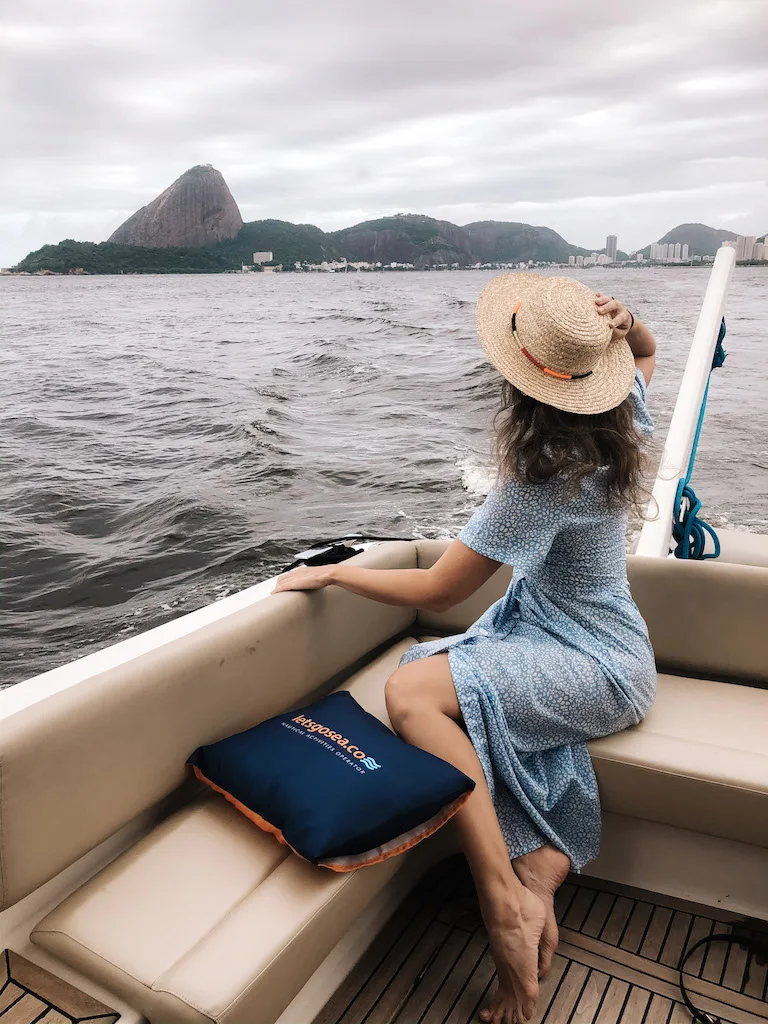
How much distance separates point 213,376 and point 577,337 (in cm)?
1482

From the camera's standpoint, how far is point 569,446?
130cm

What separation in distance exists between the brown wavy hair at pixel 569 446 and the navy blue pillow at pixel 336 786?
49cm

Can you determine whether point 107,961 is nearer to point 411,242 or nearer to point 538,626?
point 538,626

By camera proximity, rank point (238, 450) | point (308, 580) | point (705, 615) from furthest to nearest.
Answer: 1. point (238, 450)
2. point (705, 615)
3. point (308, 580)

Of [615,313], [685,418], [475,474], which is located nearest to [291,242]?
[475,474]

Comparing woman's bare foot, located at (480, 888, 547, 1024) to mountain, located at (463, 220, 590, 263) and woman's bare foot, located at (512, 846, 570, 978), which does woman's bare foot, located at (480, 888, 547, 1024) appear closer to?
woman's bare foot, located at (512, 846, 570, 978)

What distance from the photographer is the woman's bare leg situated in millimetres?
1204

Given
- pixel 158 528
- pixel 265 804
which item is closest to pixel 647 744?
pixel 265 804

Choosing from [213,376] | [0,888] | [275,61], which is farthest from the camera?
[275,61]

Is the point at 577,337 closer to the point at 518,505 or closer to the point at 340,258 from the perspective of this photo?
the point at 518,505

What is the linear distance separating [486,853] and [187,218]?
48.0 meters

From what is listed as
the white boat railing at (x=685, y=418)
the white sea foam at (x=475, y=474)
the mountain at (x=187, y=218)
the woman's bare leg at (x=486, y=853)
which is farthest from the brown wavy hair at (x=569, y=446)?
the mountain at (x=187, y=218)

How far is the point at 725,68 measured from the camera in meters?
35.1

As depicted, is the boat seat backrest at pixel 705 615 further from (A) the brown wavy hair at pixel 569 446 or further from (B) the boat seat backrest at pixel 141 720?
(B) the boat seat backrest at pixel 141 720
